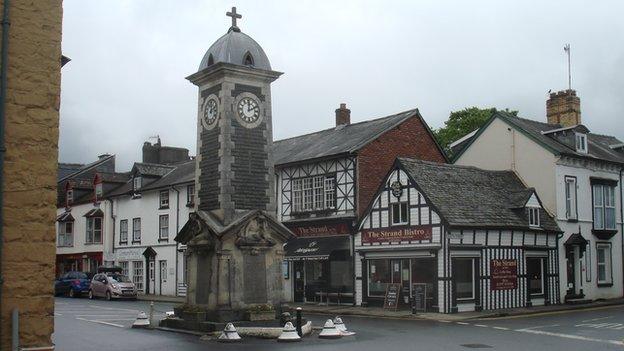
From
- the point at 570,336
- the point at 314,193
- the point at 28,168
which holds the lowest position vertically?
the point at 570,336

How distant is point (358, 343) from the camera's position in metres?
18.0

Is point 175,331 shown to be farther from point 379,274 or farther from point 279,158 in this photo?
point 279,158

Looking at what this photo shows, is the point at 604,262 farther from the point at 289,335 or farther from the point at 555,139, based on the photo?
the point at 289,335

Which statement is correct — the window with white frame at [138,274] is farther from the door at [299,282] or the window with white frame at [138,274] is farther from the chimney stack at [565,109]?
the chimney stack at [565,109]

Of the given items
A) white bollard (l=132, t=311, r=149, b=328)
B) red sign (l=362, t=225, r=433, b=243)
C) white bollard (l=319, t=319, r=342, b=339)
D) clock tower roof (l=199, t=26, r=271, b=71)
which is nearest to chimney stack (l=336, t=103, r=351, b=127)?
red sign (l=362, t=225, r=433, b=243)

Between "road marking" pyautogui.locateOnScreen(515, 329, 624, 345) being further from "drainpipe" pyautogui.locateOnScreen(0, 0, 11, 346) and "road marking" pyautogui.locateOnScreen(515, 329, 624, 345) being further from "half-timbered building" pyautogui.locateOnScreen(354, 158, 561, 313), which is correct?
"drainpipe" pyautogui.locateOnScreen(0, 0, 11, 346)

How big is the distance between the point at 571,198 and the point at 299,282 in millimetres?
Answer: 13896

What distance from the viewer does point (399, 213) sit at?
3048cm

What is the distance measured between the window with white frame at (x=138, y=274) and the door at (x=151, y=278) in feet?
3.38

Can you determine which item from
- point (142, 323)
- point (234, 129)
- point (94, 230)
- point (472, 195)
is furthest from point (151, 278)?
point (234, 129)

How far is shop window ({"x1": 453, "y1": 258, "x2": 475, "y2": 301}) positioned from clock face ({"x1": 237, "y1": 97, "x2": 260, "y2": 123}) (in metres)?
10.7

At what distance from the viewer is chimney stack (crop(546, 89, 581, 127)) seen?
1531 inches

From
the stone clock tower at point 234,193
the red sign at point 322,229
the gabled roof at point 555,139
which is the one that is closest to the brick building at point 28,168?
the stone clock tower at point 234,193

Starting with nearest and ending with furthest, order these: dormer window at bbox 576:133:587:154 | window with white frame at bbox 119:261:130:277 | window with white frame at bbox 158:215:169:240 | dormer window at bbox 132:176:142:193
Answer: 1. dormer window at bbox 576:133:587:154
2. window with white frame at bbox 158:215:169:240
3. dormer window at bbox 132:176:142:193
4. window with white frame at bbox 119:261:130:277
